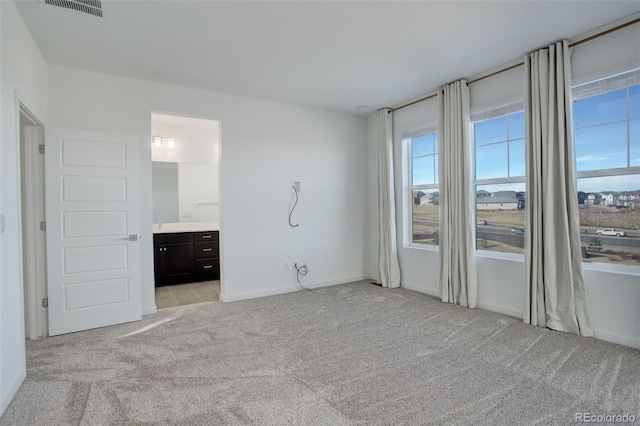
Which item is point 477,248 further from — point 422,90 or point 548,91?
point 422,90

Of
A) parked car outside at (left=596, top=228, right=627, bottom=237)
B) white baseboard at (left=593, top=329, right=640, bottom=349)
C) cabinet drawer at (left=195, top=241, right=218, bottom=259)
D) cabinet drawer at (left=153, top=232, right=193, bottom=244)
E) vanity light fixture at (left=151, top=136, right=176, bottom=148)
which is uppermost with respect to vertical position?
vanity light fixture at (left=151, top=136, right=176, bottom=148)

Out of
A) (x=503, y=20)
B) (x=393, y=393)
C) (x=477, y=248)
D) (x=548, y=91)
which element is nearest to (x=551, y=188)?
(x=548, y=91)

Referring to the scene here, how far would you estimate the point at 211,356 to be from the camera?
2.66 meters

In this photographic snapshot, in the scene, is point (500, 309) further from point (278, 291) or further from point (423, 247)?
point (278, 291)

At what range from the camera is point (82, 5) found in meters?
2.37

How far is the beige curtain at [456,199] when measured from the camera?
3.79m

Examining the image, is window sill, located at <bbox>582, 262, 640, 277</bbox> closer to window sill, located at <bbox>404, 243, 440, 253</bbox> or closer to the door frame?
window sill, located at <bbox>404, 243, 440, 253</bbox>

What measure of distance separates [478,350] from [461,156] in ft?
7.16

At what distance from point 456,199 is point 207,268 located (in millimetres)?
4052

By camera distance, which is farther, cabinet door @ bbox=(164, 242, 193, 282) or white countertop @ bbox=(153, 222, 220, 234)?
white countertop @ bbox=(153, 222, 220, 234)

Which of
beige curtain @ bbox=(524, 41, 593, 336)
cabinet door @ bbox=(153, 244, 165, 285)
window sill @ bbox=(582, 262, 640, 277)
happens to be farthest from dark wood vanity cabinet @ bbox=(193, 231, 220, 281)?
window sill @ bbox=(582, 262, 640, 277)

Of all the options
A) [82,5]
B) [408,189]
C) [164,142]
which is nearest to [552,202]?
[408,189]

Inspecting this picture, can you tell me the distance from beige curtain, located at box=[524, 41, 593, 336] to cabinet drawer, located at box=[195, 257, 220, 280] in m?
4.52

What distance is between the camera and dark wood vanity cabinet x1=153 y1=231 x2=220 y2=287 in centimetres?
516
